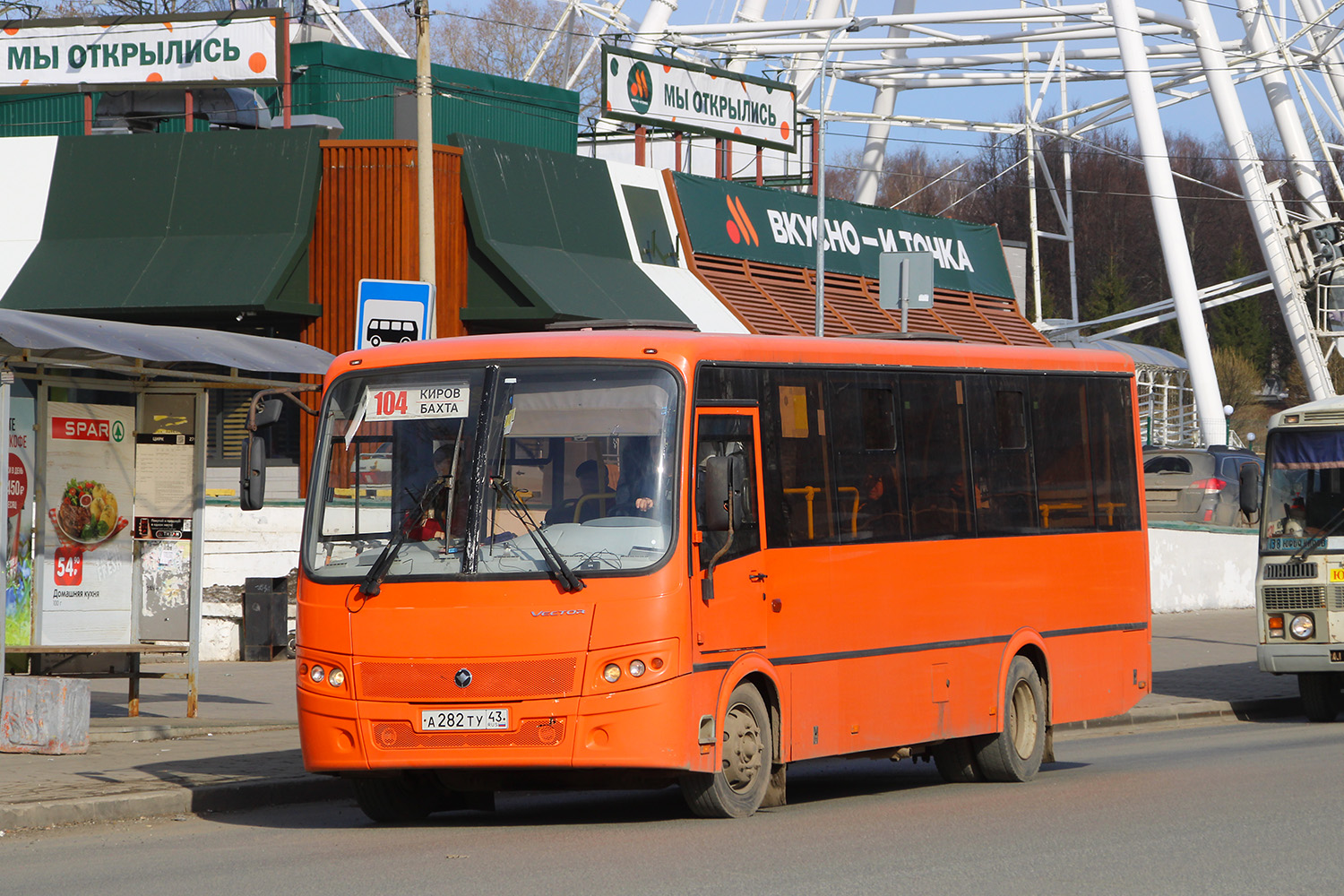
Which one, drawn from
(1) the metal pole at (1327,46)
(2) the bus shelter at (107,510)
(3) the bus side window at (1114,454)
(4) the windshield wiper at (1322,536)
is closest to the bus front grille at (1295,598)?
(4) the windshield wiper at (1322,536)

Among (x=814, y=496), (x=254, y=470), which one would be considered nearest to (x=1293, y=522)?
(x=814, y=496)

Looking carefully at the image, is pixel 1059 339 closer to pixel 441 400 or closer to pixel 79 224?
pixel 79 224

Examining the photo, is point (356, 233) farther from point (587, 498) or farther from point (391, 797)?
point (587, 498)

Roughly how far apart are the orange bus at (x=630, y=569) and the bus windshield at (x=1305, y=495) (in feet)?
20.9

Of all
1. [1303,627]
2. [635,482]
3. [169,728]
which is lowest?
[169,728]

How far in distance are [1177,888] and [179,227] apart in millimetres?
20965

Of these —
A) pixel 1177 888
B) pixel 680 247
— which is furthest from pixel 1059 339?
pixel 1177 888

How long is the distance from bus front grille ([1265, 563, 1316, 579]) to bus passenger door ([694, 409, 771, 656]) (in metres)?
8.54

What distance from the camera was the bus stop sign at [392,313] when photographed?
43.0ft

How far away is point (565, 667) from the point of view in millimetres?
9195

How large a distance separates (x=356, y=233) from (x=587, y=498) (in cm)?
1680

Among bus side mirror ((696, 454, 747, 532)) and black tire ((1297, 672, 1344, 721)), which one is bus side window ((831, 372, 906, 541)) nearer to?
bus side mirror ((696, 454, 747, 532))

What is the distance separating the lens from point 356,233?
1003 inches

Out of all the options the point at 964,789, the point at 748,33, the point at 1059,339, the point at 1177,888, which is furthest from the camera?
the point at 1059,339
